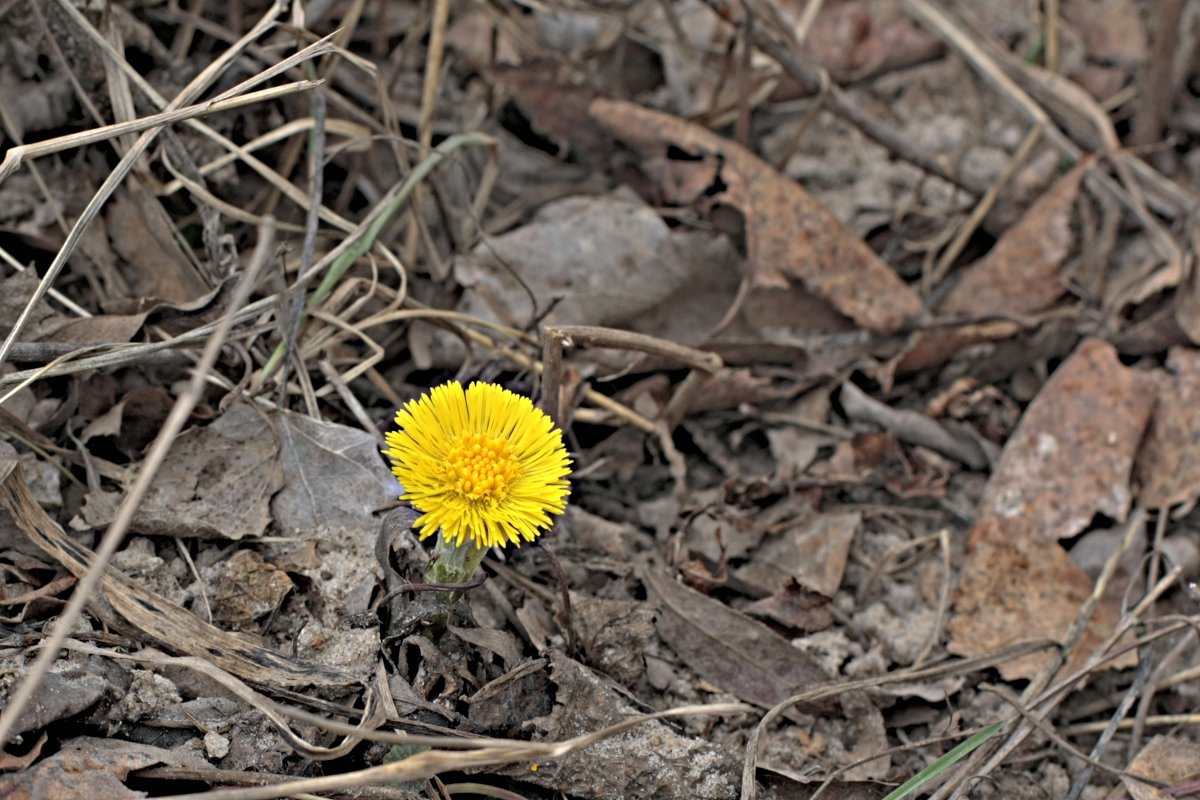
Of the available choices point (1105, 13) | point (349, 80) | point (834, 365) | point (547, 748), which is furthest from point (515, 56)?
point (547, 748)

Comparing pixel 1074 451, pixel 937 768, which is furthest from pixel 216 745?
pixel 1074 451

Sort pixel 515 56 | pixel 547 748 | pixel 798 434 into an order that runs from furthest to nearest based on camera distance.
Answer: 1. pixel 515 56
2. pixel 798 434
3. pixel 547 748

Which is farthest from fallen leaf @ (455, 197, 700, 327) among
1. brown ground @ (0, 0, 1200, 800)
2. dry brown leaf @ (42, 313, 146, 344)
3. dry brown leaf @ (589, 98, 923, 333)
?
dry brown leaf @ (42, 313, 146, 344)

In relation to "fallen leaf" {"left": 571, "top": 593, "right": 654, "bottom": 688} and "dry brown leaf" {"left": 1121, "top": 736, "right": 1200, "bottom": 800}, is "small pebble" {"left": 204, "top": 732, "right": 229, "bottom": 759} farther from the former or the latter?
"dry brown leaf" {"left": 1121, "top": 736, "right": 1200, "bottom": 800}

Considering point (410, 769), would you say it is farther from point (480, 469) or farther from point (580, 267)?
point (580, 267)

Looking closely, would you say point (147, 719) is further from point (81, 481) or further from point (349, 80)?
point (349, 80)

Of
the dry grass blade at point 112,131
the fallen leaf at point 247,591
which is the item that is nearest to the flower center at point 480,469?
the fallen leaf at point 247,591
